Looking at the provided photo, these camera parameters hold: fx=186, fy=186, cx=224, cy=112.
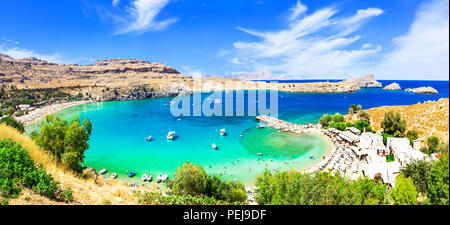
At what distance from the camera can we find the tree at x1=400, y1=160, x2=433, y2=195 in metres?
8.25

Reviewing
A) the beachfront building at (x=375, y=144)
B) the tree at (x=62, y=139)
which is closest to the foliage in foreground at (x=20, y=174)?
the tree at (x=62, y=139)

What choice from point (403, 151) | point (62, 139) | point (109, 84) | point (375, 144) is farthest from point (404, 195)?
point (109, 84)

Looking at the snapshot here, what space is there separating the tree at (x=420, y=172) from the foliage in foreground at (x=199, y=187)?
811 cm

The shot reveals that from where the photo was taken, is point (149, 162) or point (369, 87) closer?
point (149, 162)

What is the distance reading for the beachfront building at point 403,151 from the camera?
9661 millimetres

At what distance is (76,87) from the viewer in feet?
233

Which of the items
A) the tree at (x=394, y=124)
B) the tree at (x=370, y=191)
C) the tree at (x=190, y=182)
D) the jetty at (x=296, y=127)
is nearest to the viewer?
the tree at (x=370, y=191)

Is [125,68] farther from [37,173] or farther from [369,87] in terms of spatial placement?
[369,87]

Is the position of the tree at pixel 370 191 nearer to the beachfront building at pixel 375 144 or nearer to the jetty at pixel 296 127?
the beachfront building at pixel 375 144

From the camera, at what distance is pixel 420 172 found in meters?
8.63

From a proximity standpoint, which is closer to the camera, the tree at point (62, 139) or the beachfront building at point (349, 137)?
the tree at point (62, 139)
